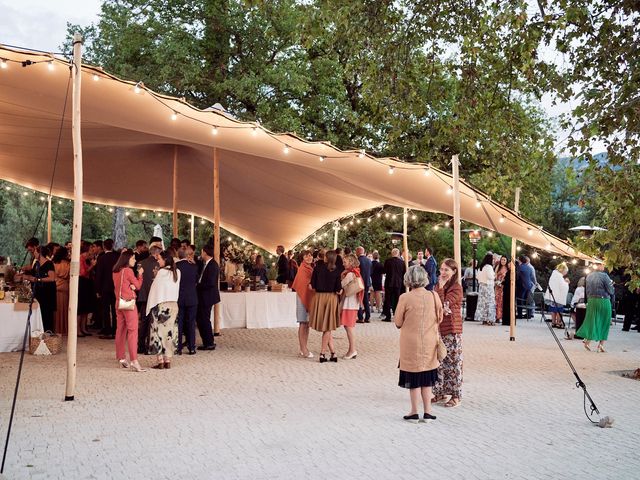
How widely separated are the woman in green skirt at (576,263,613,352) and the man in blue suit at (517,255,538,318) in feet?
14.1

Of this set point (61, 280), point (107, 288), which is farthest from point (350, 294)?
point (61, 280)

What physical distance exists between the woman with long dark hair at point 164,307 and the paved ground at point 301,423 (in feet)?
1.04

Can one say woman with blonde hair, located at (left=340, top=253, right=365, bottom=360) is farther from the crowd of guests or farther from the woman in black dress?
the woman in black dress

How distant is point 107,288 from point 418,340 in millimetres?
6931

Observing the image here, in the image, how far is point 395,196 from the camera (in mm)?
12172

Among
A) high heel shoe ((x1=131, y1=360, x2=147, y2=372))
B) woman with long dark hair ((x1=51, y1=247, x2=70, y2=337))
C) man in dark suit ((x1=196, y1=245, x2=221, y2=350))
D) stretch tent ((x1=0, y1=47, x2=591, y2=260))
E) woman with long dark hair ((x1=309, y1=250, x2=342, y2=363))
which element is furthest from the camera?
woman with long dark hair ((x1=51, y1=247, x2=70, y2=337))

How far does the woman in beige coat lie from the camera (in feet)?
21.1

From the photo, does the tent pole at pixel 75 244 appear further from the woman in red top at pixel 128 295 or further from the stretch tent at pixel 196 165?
the woman in red top at pixel 128 295

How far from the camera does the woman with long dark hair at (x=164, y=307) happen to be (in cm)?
904

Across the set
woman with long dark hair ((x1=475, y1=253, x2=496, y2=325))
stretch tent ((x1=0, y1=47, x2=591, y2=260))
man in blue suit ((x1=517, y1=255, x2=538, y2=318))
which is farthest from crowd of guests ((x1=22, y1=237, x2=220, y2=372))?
man in blue suit ((x1=517, y1=255, x2=538, y2=318))

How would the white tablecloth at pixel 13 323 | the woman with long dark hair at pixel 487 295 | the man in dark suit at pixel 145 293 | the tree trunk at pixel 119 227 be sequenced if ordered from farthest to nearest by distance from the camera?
the tree trunk at pixel 119 227 < the woman with long dark hair at pixel 487 295 < the white tablecloth at pixel 13 323 < the man in dark suit at pixel 145 293

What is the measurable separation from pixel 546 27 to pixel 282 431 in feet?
17.3

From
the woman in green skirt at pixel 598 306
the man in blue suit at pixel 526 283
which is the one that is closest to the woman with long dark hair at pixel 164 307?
the woman in green skirt at pixel 598 306

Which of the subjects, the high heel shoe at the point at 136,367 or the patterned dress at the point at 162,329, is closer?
the high heel shoe at the point at 136,367
